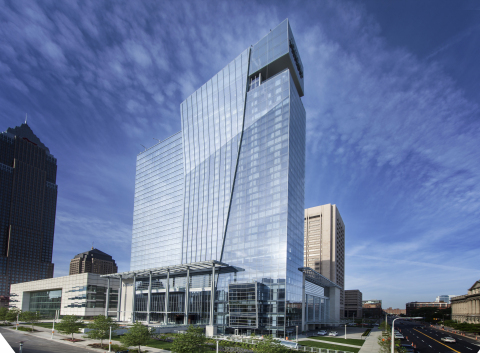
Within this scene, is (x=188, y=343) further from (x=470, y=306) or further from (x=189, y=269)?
(x=470, y=306)

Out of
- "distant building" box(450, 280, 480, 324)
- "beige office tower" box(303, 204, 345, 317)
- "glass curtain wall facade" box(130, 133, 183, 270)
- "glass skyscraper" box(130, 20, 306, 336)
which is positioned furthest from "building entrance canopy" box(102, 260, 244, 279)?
"distant building" box(450, 280, 480, 324)

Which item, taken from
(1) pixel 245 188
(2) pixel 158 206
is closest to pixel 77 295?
(2) pixel 158 206

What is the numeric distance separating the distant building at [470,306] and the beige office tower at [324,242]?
57.8 metres

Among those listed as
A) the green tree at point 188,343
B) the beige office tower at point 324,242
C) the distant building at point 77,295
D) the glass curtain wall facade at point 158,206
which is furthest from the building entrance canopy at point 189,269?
the beige office tower at point 324,242

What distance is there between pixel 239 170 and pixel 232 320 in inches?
1570

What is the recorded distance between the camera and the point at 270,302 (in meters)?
78.8

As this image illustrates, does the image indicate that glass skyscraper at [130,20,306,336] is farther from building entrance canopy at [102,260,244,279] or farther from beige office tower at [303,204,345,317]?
beige office tower at [303,204,345,317]

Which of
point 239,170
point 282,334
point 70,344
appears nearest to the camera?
point 70,344

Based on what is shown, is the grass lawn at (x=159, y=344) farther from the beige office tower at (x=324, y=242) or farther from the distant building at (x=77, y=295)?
the beige office tower at (x=324, y=242)

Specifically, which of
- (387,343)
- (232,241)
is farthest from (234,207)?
(387,343)

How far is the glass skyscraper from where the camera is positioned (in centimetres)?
8181

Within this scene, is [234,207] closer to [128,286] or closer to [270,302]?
[270,302]

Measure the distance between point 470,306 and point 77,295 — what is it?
16326 cm

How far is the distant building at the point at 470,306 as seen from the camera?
14112cm
